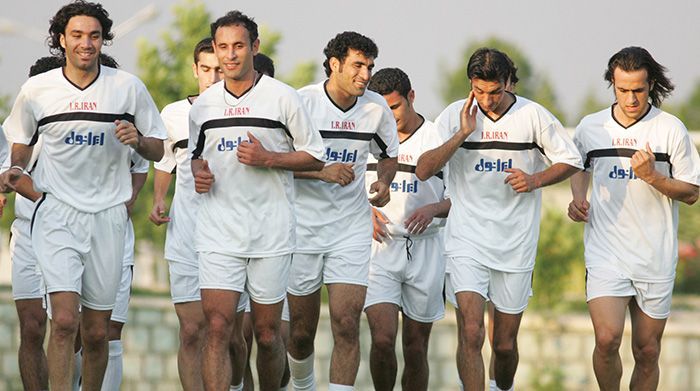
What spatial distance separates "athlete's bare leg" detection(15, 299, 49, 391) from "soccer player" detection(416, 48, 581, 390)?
3082 mm

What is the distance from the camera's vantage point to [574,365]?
55.9ft

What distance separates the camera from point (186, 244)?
11.3 metres

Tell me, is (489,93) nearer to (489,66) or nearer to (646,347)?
(489,66)

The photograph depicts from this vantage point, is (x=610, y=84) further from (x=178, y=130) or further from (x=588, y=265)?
(x=178, y=130)

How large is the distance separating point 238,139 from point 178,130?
185 cm

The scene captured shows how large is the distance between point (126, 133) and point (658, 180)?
11.9 ft

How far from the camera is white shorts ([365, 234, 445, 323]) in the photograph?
38.4 feet

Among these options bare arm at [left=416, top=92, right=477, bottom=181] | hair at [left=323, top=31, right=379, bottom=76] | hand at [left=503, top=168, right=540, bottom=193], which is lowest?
hand at [left=503, top=168, right=540, bottom=193]

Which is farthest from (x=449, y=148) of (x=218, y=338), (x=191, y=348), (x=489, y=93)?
(x=191, y=348)

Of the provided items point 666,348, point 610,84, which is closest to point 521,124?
point 610,84

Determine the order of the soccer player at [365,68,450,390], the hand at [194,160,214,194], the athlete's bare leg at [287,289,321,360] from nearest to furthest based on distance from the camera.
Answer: the hand at [194,160,214,194] → the athlete's bare leg at [287,289,321,360] → the soccer player at [365,68,450,390]

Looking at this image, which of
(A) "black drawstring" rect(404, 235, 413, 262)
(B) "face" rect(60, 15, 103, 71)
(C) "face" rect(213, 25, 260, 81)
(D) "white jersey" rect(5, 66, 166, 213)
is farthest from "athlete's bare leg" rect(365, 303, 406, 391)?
(B) "face" rect(60, 15, 103, 71)

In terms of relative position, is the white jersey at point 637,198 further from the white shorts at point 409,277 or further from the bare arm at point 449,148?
the white shorts at point 409,277

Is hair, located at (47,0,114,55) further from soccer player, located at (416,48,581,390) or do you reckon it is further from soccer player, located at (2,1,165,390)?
soccer player, located at (416,48,581,390)
